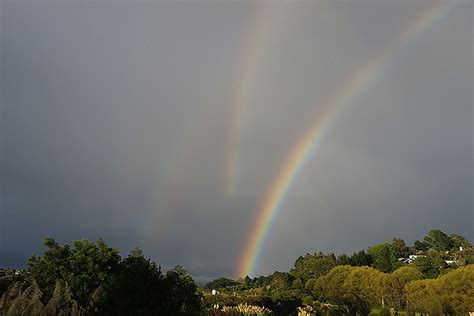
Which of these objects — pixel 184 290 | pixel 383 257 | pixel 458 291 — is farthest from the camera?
pixel 383 257

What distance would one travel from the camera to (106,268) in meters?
29.8

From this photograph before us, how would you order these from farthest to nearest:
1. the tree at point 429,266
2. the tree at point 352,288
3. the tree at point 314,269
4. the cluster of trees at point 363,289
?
the tree at point 314,269 → the tree at point 429,266 → the tree at point 352,288 → the cluster of trees at point 363,289

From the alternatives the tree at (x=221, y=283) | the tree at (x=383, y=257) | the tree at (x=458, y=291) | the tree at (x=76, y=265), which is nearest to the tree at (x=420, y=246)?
the tree at (x=383, y=257)

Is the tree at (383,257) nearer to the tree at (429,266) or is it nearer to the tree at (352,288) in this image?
the tree at (429,266)

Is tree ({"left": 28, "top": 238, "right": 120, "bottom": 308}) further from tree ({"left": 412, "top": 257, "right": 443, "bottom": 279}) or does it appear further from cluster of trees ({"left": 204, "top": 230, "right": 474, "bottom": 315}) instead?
tree ({"left": 412, "top": 257, "right": 443, "bottom": 279})

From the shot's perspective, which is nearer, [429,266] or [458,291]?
[458,291]

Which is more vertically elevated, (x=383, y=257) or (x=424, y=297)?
(x=383, y=257)

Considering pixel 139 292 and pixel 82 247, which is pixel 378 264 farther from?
pixel 139 292

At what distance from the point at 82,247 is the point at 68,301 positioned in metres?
11.0

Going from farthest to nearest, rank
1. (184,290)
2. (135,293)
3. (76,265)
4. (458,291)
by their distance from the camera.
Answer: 1. (458,291)
2. (76,265)
3. (184,290)
4. (135,293)

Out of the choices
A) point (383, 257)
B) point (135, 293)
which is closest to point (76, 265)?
point (135, 293)

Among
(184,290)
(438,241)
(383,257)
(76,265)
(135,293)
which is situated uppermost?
(438,241)

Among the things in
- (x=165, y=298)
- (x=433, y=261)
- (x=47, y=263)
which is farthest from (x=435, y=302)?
(x=433, y=261)

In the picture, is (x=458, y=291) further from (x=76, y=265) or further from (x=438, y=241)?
(x=438, y=241)
